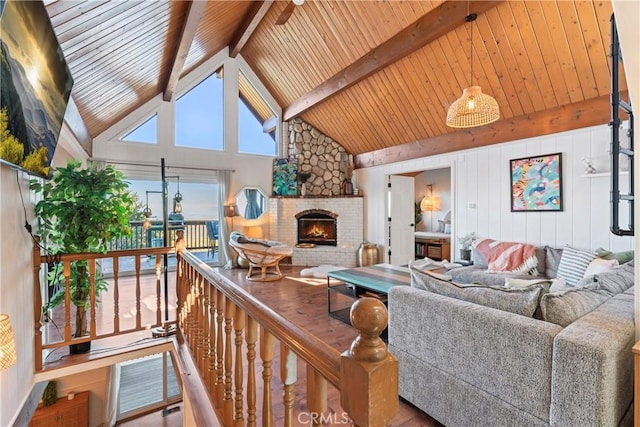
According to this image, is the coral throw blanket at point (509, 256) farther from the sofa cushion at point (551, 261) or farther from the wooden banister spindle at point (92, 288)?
the wooden banister spindle at point (92, 288)

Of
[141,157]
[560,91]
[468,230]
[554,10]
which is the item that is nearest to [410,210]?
[468,230]

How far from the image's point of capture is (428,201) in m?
Result: 7.93

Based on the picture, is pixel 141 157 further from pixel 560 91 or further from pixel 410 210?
pixel 560 91

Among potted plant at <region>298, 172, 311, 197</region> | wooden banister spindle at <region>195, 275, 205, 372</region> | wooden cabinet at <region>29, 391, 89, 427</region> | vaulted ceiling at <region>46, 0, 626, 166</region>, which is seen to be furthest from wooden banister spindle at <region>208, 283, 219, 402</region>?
potted plant at <region>298, 172, 311, 197</region>

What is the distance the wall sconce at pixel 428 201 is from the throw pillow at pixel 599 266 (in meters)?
4.81

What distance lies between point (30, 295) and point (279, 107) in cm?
584

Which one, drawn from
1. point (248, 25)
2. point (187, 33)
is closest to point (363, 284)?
point (187, 33)

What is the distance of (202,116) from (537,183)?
614 cm

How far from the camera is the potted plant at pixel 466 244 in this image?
15.6 feet

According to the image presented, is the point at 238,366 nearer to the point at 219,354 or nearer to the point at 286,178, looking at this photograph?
the point at 219,354

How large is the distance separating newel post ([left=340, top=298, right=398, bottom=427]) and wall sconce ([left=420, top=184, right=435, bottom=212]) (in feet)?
25.5

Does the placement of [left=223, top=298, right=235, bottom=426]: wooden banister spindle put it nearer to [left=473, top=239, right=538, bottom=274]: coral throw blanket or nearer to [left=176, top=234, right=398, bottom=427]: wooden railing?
[left=176, top=234, right=398, bottom=427]: wooden railing

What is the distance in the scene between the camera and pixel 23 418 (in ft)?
6.45

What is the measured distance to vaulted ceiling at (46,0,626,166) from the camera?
9.96 feet
